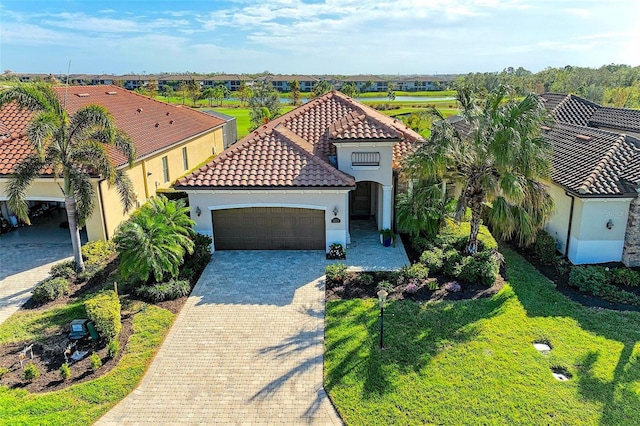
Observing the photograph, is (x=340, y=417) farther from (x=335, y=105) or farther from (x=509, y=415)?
(x=335, y=105)

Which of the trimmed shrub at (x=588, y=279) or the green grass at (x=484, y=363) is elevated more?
the trimmed shrub at (x=588, y=279)

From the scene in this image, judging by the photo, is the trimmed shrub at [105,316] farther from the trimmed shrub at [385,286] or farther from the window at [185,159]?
the window at [185,159]

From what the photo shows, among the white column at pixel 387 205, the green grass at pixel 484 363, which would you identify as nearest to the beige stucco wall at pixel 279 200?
the white column at pixel 387 205

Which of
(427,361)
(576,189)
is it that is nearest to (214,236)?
(427,361)

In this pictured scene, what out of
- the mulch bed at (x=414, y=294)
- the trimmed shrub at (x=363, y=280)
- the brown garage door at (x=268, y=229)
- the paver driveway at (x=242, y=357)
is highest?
the brown garage door at (x=268, y=229)

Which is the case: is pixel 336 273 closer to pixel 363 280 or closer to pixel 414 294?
pixel 363 280
